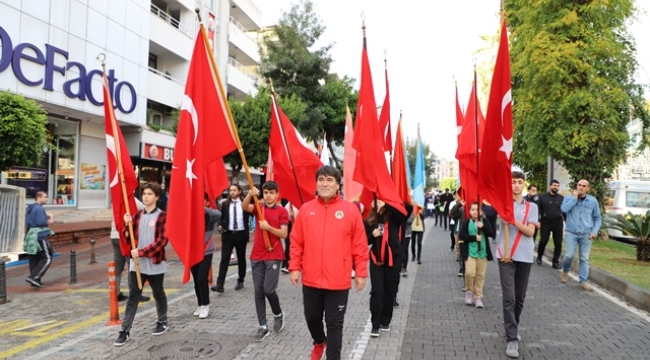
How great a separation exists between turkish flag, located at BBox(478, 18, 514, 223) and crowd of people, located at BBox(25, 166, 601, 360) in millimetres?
298

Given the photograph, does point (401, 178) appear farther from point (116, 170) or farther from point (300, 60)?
point (300, 60)

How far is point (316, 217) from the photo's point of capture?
14.2 feet

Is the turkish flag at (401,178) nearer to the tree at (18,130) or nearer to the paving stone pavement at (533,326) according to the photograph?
the paving stone pavement at (533,326)

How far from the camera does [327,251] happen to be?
13.8 feet

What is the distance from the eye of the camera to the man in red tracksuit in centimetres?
420

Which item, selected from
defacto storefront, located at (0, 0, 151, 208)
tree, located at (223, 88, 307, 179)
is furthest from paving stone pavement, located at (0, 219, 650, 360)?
tree, located at (223, 88, 307, 179)

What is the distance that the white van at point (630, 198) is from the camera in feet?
60.6

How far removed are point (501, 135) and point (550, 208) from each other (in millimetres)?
6565

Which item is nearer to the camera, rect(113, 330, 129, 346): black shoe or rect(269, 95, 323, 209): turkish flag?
rect(113, 330, 129, 346): black shoe

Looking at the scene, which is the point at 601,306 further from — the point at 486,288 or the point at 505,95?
the point at 505,95

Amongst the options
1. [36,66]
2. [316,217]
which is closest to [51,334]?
[316,217]

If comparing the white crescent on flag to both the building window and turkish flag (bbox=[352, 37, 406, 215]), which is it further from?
the building window

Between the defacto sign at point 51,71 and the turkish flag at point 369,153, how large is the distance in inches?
539

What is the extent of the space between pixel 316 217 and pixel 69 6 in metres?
17.5
